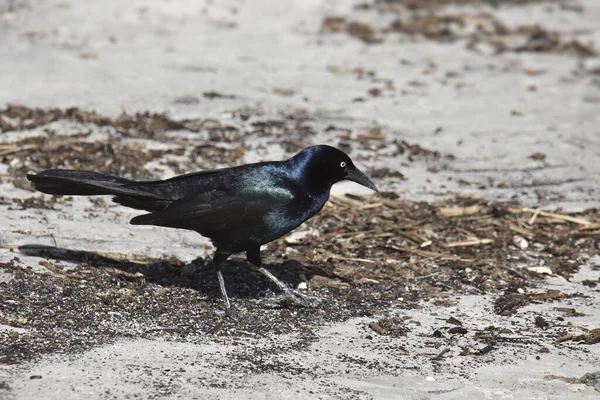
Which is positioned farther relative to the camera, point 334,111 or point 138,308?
point 334,111

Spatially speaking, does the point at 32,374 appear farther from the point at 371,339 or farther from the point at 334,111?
the point at 334,111

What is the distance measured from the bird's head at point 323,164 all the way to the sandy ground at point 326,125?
96cm

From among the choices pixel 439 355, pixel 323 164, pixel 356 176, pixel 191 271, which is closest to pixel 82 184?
pixel 191 271

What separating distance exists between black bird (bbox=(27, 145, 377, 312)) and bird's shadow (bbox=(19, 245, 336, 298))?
35 cm

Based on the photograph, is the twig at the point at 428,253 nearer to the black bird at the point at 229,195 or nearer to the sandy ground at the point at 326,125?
the sandy ground at the point at 326,125

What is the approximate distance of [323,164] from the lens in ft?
21.1

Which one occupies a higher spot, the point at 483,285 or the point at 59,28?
the point at 59,28

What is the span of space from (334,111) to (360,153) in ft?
3.92

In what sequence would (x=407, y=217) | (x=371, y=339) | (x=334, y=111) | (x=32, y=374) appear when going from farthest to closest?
1. (x=334, y=111)
2. (x=407, y=217)
3. (x=371, y=339)
4. (x=32, y=374)

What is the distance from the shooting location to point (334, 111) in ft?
34.1

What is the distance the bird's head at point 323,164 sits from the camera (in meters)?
6.38

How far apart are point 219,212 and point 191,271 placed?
74 cm

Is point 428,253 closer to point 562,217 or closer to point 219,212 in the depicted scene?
point 562,217

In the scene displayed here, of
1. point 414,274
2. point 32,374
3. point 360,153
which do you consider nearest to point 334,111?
point 360,153
